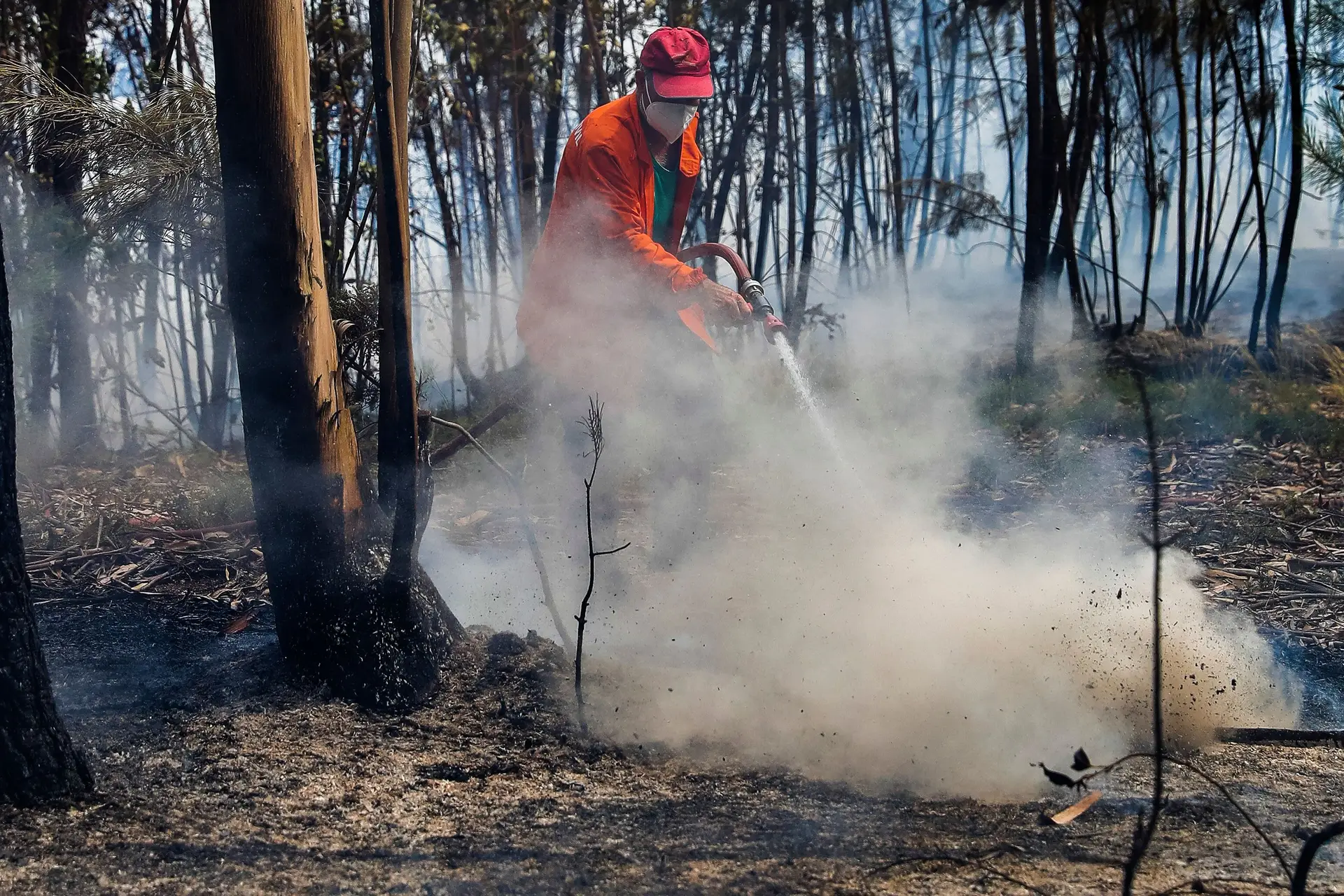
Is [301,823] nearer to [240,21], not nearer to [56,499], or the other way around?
[240,21]

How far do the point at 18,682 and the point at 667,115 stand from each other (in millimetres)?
2692

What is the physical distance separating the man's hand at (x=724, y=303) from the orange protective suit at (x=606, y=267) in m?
0.06

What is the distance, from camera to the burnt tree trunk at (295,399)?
2.65 meters

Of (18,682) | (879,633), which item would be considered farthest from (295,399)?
(879,633)

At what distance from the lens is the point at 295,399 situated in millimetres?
2779

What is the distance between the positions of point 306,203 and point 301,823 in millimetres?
1678

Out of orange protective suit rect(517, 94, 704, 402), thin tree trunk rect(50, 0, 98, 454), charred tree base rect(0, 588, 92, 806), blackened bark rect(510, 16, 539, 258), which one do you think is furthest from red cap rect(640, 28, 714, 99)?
blackened bark rect(510, 16, 539, 258)

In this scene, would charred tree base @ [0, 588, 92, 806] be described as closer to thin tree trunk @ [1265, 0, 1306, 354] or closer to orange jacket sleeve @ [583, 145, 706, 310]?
orange jacket sleeve @ [583, 145, 706, 310]

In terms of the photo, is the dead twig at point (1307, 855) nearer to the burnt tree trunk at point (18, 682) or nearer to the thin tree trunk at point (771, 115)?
the burnt tree trunk at point (18, 682)

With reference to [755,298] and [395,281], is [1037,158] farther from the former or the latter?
[395,281]

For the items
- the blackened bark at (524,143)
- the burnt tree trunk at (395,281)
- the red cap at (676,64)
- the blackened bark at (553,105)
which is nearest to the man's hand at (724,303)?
the red cap at (676,64)

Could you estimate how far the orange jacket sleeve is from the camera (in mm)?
3498

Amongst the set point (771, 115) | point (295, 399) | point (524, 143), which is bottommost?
point (295, 399)

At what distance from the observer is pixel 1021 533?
4945mm
